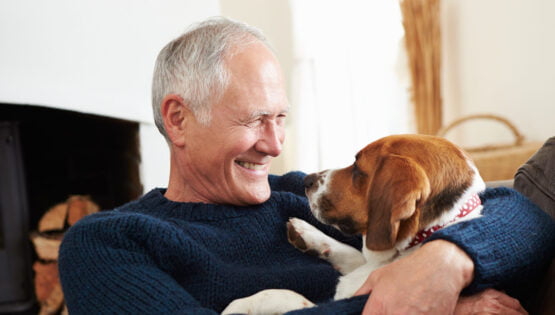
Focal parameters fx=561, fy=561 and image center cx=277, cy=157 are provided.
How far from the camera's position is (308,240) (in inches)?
59.2

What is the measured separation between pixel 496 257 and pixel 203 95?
0.84 metres

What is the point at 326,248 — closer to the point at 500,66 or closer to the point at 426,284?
the point at 426,284

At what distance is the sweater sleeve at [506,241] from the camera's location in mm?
1099

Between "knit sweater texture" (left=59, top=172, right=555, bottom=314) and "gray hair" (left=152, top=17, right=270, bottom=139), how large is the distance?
287mm

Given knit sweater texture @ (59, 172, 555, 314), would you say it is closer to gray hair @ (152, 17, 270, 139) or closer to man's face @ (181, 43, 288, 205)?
man's face @ (181, 43, 288, 205)

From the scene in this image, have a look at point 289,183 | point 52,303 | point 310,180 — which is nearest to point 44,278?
point 52,303

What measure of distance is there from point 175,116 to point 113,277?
561 mm

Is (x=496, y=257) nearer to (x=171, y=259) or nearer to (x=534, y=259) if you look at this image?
(x=534, y=259)

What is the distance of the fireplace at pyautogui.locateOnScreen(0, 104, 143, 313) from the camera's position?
2.63 meters

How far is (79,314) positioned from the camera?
117 cm

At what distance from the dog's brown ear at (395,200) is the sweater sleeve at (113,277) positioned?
0.39 metres

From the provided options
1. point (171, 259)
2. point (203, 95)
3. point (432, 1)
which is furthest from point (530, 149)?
point (171, 259)

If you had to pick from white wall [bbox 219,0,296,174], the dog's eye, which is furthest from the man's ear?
white wall [bbox 219,0,296,174]

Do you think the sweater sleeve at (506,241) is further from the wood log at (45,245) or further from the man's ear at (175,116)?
the wood log at (45,245)
